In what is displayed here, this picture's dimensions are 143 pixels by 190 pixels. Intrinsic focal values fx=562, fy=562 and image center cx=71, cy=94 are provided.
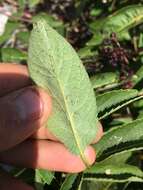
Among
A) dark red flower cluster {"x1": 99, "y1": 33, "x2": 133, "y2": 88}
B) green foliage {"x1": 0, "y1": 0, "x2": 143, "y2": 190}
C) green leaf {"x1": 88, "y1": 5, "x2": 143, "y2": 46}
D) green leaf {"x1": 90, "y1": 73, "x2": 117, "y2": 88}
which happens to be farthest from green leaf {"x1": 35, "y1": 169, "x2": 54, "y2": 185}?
green leaf {"x1": 88, "y1": 5, "x2": 143, "y2": 46}

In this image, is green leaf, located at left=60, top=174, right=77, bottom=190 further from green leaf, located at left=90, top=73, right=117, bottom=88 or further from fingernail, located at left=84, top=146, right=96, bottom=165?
green leaf, located at left=90, top=73, right=117, bottom=88

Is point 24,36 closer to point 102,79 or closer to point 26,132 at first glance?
point 102,79

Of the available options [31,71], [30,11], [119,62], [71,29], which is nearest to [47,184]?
[31,71]

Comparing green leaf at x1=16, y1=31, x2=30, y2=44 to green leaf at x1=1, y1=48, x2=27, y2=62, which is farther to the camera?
green leaf at x1=16, y1=31, x2=30, y2=44

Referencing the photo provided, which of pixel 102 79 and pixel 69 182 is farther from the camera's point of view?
pixel 102 79

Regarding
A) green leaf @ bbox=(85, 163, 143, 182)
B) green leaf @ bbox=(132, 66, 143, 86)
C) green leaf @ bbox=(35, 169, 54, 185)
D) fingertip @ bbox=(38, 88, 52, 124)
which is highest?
fingertip @ bbox=(38, 88, 52, 124)

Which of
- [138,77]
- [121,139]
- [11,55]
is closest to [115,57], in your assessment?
[138,77]
